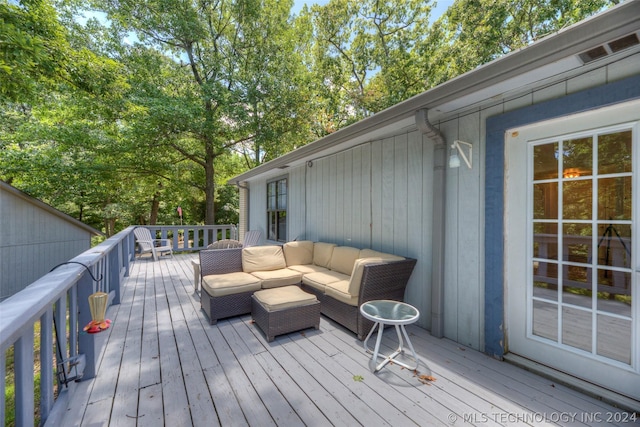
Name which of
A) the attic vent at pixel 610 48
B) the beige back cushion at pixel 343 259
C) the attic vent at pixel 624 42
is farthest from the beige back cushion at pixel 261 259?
the attic vent at pixel 624 42

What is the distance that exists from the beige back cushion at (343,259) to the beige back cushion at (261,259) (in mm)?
852

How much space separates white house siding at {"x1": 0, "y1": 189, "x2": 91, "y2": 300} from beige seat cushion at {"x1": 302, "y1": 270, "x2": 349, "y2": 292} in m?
7.90

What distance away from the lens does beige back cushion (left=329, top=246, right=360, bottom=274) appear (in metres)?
3.86

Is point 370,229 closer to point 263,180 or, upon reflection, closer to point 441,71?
point 263,180

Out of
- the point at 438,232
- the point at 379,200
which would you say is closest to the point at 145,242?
the point at 379,200

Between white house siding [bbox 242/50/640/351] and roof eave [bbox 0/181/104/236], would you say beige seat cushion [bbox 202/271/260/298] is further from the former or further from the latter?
roof eave [bbox 0/181/104/236]

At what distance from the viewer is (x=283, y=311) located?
2.92 meters

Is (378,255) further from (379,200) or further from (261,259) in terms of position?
(261,259)

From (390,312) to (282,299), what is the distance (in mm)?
1217

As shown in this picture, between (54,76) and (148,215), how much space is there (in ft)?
48.1

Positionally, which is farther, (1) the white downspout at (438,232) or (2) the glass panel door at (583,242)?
(1) the white downspout at (438,232)

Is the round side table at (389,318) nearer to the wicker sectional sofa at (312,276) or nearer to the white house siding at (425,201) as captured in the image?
the wicker sectional sofa at (312,276)

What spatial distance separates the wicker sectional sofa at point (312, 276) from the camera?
9.71 ft

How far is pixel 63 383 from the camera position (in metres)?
1.91
